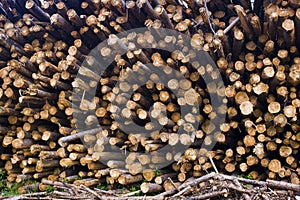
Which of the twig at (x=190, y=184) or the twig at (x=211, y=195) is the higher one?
the twig at (x=190, y=184)

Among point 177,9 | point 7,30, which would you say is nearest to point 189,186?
point 177,9

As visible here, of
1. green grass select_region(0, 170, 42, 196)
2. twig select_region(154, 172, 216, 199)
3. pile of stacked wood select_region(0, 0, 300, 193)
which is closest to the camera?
twig select_region(154, 172, 216, 199)

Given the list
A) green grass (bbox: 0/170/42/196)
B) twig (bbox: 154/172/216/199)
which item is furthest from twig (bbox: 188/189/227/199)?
green grass (bbox: 0/170/42/196)

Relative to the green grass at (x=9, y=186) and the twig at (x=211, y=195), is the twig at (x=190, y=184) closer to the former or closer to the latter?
the twig at (x=211, y=195)

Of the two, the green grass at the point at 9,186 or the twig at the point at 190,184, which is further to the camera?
the green grass at the point at 9,186

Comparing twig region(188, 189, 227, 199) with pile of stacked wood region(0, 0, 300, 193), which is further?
pile of stacked wood region(0, 0, 300, 193)

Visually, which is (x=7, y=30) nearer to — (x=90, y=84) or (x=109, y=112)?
(x=90, y=84)

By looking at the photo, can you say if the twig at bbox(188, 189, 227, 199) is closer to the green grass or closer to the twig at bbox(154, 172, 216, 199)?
the twig at bbox(154, 172, 216, 199)

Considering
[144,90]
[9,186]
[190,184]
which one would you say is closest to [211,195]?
[190,184]

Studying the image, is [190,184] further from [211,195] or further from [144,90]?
[144,90]

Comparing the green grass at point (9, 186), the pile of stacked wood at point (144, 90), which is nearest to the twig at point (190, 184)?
the pile of stacked wood at point (144, 90)
